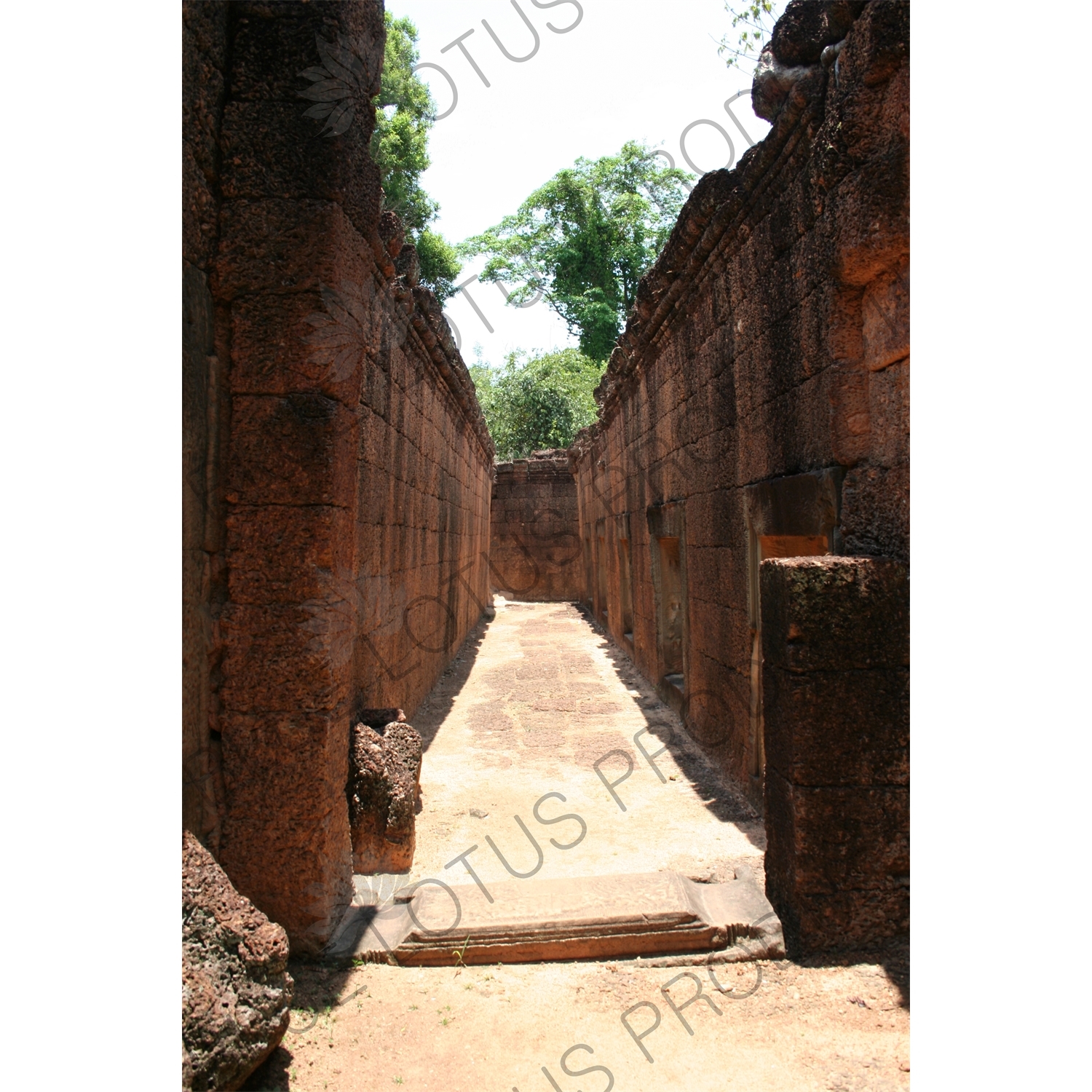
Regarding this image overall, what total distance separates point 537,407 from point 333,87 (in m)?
22.2

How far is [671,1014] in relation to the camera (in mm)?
2803

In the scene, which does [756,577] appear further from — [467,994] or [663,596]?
[663,596]

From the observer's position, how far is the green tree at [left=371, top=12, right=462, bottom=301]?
1836 cm

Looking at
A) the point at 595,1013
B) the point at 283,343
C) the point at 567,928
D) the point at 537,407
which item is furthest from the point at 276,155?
the point at 537,407

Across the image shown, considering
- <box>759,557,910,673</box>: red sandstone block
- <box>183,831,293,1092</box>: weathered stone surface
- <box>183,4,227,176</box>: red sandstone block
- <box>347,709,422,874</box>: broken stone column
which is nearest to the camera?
<box>183,831,293,1092</box>: weathered stone surface

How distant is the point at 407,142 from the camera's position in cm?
1875

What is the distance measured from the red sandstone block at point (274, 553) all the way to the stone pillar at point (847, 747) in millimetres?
1892

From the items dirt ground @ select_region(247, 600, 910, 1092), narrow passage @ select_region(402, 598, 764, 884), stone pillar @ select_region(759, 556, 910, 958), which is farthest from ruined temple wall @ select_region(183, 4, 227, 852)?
stone pillar @ select_region(759, 556, 910, 958)

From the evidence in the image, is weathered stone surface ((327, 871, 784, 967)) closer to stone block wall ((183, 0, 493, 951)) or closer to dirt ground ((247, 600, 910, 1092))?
dirt ground ((247, 600, 910, 1092))

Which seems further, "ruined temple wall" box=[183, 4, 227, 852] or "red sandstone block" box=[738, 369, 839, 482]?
"red sandstone block" box=[738, 369, 839, 482]

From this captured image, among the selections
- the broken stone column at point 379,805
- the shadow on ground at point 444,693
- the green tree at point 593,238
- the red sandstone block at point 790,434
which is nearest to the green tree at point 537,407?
the green tree at point 593,238

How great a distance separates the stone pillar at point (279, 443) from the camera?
9.95 ft

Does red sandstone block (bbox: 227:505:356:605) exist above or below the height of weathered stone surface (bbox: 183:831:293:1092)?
above

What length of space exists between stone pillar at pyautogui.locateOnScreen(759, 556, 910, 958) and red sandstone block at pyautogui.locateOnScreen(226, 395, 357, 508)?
6.32 ft
